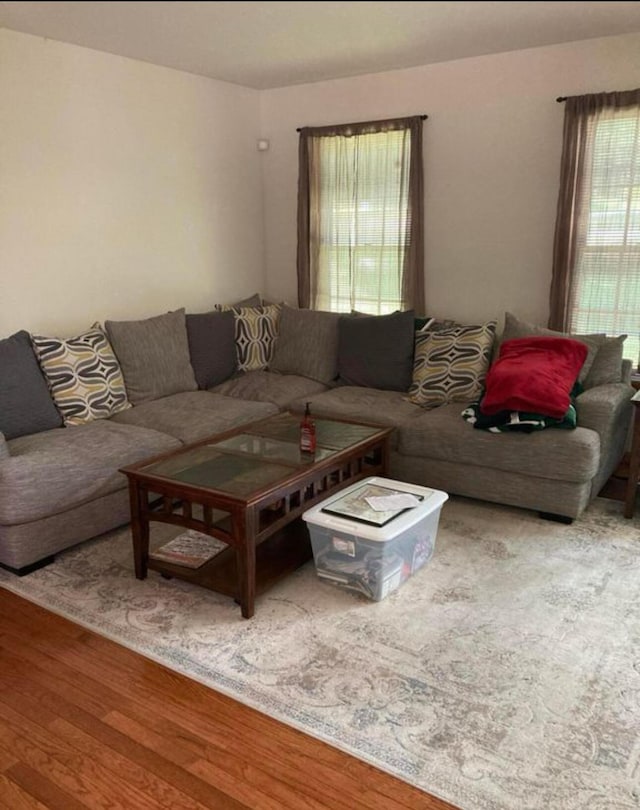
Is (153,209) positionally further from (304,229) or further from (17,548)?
(17,548)

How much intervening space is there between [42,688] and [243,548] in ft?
2.43

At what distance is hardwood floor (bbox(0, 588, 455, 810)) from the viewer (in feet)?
5.25

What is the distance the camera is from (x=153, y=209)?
411 cm

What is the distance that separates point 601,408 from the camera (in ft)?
10.1

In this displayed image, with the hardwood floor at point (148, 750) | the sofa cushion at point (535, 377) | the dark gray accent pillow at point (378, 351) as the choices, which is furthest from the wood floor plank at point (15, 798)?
the dark gray accent pillow at point (378, 351)

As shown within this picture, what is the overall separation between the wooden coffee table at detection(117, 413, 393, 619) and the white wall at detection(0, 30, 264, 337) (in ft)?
4.91

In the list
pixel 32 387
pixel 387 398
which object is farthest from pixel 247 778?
pixel 387 398

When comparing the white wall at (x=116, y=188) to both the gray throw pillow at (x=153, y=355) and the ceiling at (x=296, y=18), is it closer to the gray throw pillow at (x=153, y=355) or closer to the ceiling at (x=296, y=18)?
the gray throw pillow at (x=153, y=355)

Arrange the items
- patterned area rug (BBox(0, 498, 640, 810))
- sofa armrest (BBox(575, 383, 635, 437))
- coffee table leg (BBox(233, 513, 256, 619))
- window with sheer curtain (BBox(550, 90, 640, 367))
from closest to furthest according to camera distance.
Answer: patterned area rug (BBox(0, 498, 640, 810)), coffee table leg (BBox(233, 513, 256, 619)), sofa armrest (BBox(575, 383, 635, 437)), window with sheer curtain (BBox(550, 90, 640, 367))

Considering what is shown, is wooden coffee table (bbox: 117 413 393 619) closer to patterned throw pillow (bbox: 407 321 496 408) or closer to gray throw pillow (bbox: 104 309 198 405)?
patterned throw pillow (bbox: 407 321 496 408)

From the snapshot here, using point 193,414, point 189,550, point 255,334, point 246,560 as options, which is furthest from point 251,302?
point 246,560

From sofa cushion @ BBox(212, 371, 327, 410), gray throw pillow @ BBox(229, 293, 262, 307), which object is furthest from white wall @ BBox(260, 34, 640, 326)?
gray throw pillow @ BBox(229, 293, 262, 307)

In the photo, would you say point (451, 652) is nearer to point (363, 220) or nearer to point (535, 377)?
point (535, 377)

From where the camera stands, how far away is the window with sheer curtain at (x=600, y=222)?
3.52 metres
